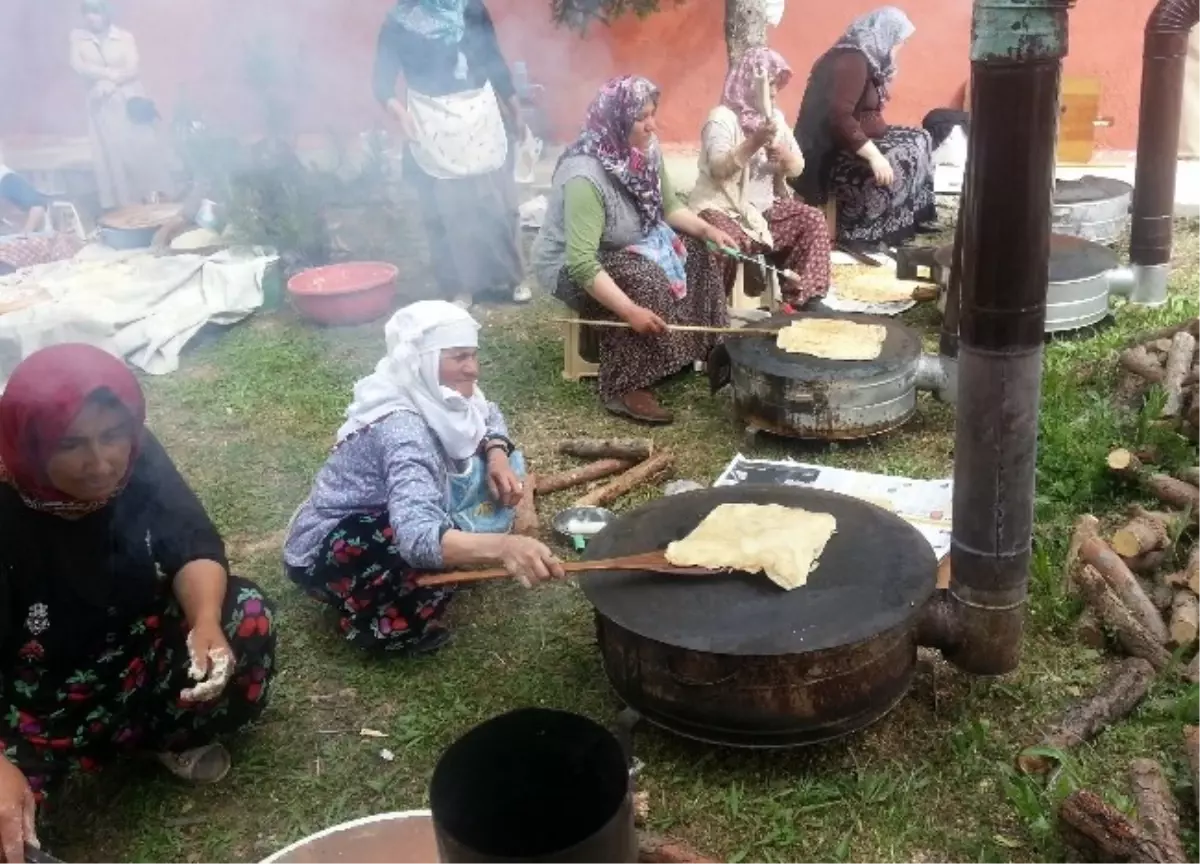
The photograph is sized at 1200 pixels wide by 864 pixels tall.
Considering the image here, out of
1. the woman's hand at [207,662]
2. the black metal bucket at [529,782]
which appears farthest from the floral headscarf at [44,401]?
the black metal bucket at [529,782]

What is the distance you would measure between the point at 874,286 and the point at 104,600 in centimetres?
463

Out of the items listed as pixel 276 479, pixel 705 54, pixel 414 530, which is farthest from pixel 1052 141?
pixel 705 54

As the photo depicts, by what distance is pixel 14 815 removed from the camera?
1.93 m

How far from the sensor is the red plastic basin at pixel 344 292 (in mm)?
5836

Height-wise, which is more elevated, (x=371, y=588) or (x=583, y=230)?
(x=583, y=230)

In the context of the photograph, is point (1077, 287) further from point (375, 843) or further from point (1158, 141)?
point (375, 843)

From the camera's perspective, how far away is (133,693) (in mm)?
2404

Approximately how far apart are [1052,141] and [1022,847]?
147 cm

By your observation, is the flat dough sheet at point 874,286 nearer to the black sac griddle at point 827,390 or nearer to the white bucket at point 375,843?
the black sac griddle at point 827,390

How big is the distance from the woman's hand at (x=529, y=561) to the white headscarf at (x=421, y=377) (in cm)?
56

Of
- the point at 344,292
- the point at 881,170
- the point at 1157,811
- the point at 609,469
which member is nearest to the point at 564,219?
the point at 609,469

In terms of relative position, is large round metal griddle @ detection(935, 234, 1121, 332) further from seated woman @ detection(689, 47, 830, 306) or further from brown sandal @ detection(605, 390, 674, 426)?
brown sandal @ detection(605, 390, 674, 426)

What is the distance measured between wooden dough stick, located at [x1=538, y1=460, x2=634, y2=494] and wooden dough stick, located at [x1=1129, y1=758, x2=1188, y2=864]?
6.93ft

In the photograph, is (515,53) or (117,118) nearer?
(117,118)
